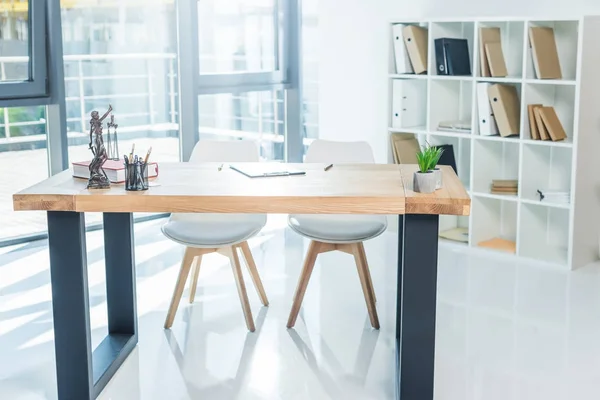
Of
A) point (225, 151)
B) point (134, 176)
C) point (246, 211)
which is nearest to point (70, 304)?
point (134, 176)

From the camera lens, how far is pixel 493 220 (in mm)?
5254

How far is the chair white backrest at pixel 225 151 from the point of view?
420cm

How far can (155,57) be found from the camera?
19.2 ft

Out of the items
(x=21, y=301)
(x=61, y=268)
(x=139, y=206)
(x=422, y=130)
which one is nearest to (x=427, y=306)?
(x=139, y=206)

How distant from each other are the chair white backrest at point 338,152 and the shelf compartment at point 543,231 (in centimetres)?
124

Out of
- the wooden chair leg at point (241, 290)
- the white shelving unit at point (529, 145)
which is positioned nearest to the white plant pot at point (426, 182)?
the wooden chair leg at point (241, 290)

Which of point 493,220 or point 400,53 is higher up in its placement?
point 400,53

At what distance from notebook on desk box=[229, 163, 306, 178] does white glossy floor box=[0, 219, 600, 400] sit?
0.75m

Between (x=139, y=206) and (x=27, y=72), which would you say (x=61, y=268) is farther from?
(x=27, y=72)

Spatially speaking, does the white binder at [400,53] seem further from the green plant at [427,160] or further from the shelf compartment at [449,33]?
the green plant at [427,160]

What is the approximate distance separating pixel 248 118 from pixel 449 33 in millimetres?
1852

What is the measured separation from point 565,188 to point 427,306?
2360 mm

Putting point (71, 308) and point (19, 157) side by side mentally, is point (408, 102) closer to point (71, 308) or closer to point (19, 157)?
point (19, 157)

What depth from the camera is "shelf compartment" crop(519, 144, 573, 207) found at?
4.91 m
